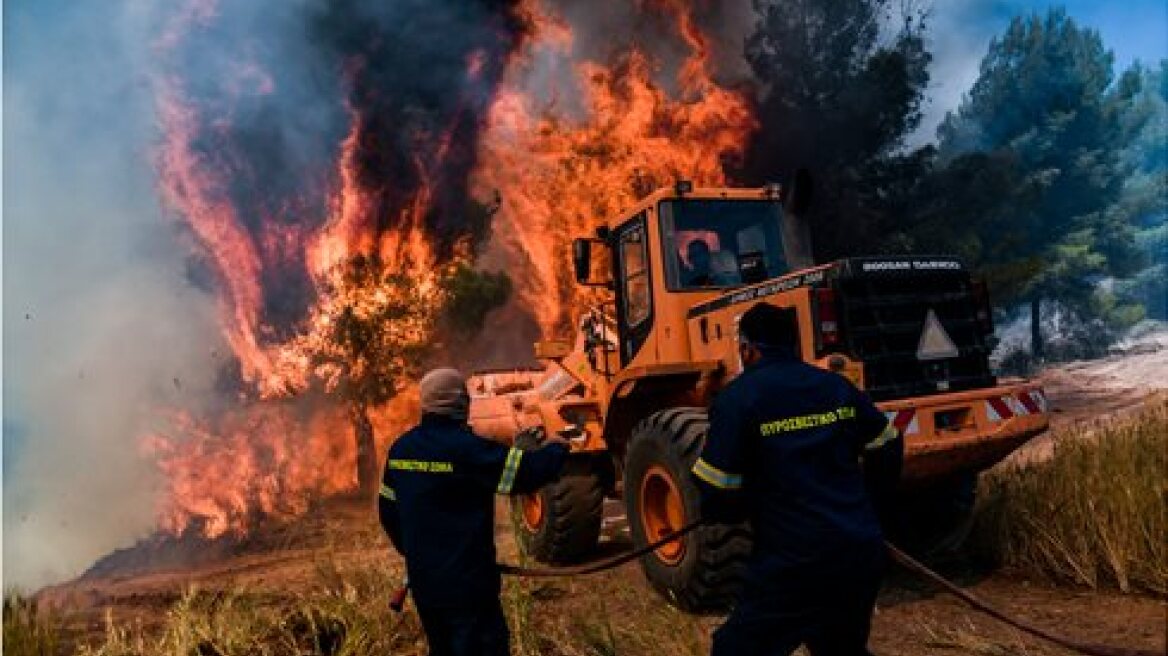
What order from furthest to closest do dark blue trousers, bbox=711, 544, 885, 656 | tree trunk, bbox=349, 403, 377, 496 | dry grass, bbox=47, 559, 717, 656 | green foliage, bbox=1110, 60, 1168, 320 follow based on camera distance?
green foliage, bbox=1110, 60, 1168, 320 < tree trunk, bbox=349, 403, 377, 496 < dry grass, bbox=47, 559, 717, 656 < dark blue trousers, bbox=711, 544, 885, 656

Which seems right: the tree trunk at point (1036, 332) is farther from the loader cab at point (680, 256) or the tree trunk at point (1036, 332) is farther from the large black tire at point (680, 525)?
the large black tire at point (680, 525)

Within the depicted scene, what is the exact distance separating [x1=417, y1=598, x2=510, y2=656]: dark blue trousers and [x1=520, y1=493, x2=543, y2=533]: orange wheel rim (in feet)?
13.5

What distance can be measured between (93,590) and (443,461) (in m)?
9.66

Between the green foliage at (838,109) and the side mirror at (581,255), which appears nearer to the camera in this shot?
the side mirror at (581,255)

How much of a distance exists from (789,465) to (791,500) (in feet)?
0.42

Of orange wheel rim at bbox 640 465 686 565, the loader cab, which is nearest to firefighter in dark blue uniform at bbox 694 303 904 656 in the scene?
orange wheel rim at bbox 640 465 686 565

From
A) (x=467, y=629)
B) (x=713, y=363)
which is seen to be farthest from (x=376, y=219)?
(x=467, y=629)

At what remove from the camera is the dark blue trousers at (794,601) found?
9.98ft

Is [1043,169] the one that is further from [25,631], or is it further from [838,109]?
[25,631]

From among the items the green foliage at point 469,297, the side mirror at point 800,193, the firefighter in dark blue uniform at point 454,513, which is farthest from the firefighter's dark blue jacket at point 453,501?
the green foliage at point 469,297

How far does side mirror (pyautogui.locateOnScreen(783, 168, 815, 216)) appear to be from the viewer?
7.27 m

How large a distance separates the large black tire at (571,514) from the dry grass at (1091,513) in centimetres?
313

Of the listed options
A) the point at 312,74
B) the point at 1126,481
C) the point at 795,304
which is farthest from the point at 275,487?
the point at 1126,481

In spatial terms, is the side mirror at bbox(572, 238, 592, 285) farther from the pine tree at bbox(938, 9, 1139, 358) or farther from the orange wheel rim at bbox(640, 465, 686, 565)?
the pine tree at bbox(938, 9, 1139, 358)
